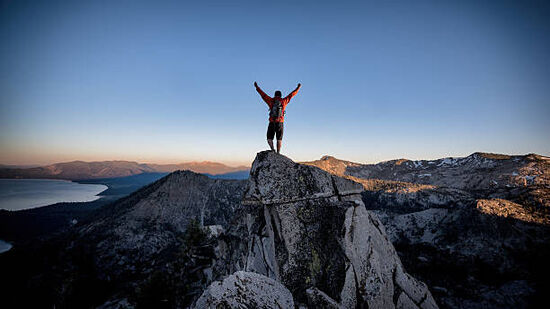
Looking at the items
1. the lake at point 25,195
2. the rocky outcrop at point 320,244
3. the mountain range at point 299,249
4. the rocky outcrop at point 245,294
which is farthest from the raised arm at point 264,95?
the lake at point 25,195

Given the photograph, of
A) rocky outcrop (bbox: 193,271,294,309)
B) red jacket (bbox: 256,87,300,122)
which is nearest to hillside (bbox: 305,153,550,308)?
rocky outcrop (bbox: 193,271,294,309)

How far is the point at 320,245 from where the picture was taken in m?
8.01

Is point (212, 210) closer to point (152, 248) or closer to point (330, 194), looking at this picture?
point (152, 248)

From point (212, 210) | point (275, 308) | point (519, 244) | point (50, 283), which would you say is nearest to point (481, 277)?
point (519, 244)

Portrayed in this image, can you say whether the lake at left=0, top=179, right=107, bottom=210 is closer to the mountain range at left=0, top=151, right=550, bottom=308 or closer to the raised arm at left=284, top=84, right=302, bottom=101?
the mountain range at left=0, top=151, right=550, bottom=308

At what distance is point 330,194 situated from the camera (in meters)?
9.82

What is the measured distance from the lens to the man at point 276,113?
1020cm

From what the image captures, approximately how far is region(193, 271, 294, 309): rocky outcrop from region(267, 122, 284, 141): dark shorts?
7.14m

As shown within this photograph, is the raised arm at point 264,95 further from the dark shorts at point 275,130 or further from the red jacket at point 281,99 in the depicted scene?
the dark shorts at point 275,130

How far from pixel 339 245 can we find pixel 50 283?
6837 cm

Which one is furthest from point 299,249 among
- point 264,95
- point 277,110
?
point 264,95

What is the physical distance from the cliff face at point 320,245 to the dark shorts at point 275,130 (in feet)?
3.68

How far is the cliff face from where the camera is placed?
7117 mm

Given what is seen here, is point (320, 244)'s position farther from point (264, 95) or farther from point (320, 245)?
point (264, 95)
